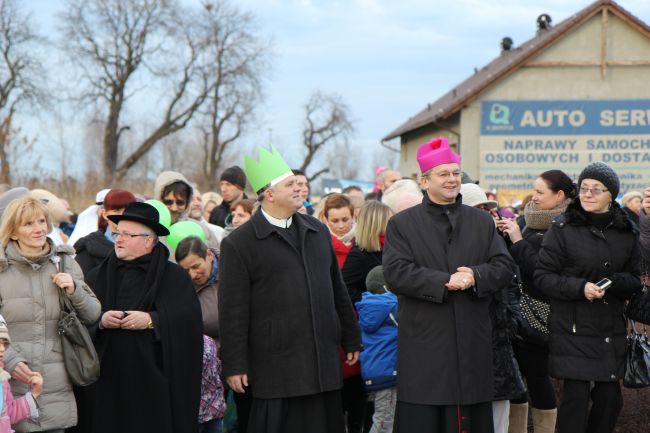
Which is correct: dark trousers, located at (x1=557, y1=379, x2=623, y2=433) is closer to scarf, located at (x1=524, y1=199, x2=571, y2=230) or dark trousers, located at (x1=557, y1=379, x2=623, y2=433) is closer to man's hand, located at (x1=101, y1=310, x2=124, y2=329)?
scarf, located at (x1=524, y1=199, x2=571, y2=230)

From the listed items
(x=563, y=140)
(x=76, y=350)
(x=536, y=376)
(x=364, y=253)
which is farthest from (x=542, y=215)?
(x=563, y=140)

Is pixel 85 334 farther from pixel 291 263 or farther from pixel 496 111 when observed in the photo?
pixel 496 111

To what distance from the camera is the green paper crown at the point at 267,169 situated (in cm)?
536

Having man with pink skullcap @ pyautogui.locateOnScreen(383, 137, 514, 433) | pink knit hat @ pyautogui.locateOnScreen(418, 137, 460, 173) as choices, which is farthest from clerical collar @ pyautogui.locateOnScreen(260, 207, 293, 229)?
pink knit hat @ pyautogui.locateOnScreen(418, 137, 460, 173)

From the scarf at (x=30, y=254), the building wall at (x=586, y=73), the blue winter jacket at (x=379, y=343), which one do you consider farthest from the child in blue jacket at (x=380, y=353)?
the building wall at (x=586, y=73)

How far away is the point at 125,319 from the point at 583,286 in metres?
2.98

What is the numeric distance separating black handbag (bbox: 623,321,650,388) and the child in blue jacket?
63.0 inches

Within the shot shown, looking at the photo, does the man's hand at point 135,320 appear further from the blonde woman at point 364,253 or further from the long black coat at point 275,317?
the blonde woman at point 364,253

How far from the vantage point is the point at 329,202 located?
24.7ft

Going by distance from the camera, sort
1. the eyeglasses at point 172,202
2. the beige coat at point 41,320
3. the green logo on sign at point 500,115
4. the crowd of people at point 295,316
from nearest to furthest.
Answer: the beige coat at point 41,320, the crowd of people at point 295,316, the eyeglasses at point 172,202, the green logo on sign at point 500,115

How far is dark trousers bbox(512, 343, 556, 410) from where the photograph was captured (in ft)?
21.5

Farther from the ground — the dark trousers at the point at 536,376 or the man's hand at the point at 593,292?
the man's hand at the point at 593,292

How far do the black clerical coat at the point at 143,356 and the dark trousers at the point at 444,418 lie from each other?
136 cm

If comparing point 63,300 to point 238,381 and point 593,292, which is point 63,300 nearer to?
point 238,381
